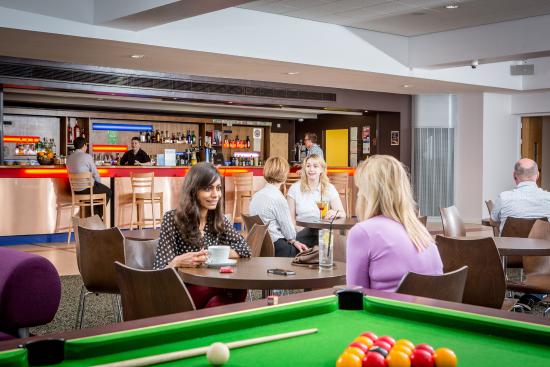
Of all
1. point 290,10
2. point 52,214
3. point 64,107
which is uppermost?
point 290,10

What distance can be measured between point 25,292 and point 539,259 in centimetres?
395

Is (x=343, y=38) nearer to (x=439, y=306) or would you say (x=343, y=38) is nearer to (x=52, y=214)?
(x=52, y=214)

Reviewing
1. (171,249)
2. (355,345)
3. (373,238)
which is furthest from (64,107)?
(355,345)

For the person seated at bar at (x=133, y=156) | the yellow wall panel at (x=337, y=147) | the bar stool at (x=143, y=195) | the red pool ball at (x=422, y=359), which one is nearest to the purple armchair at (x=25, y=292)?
the red pool ball at (x=422, y=359)

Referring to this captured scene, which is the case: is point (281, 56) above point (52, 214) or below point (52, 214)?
above

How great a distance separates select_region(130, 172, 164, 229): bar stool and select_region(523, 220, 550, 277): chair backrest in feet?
23.3

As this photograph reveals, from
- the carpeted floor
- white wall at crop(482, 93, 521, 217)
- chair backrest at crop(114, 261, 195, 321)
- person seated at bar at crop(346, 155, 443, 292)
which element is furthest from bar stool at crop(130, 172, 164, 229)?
person seated at bar at crop(346, 155, 443, 292)

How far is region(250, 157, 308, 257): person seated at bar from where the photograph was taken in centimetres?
579

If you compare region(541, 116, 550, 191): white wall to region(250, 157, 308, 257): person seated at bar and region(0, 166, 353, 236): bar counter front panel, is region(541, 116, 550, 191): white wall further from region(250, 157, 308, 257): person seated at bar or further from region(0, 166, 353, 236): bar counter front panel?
region(250, 157, 308, 257): person seated at bar

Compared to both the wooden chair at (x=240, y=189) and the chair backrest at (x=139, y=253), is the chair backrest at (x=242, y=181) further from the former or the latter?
the chair backrest at (x=139, y=253)

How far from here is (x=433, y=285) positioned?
2785 mm

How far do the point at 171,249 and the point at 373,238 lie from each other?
1.26m

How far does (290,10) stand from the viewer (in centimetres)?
939

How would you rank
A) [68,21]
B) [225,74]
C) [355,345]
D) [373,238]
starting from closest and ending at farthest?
[355,345]
[373,238]
[68,21]
[225,74]
